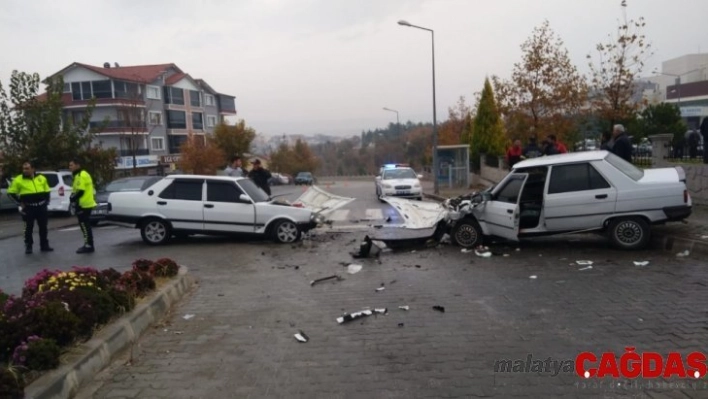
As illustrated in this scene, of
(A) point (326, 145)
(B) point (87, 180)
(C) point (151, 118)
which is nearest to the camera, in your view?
(B) point (87, 180)

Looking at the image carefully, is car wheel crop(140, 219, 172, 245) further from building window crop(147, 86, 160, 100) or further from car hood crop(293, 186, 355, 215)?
building window crop(147, 86, 160, 100)

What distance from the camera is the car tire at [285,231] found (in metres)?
11.8

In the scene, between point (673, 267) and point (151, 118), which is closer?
point (673, 267)

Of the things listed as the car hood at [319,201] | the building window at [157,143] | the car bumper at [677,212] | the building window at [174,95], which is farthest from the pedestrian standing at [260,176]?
the building window at [174,95]

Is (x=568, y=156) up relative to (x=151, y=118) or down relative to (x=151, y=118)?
down

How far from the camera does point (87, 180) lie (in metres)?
11.0

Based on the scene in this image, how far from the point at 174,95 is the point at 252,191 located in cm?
5554

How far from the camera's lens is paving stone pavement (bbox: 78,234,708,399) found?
409 centimetres

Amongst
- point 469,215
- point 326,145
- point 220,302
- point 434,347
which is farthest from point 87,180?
point 326,145

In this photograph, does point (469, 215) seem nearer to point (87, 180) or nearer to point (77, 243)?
point (87, 180)

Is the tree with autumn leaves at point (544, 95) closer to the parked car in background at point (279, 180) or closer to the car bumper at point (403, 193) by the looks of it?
the car bumper at point (403, 193)

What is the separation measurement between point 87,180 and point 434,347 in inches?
355

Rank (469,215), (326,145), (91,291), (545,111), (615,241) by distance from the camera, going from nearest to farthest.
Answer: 1. (91,291)
2. (615,241)
3. (469,215)
4. (545,111)
5. (326,145)

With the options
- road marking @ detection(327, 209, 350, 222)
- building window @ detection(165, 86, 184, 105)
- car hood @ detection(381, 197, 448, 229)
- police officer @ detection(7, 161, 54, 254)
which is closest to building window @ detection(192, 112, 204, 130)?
building window @ detection(165, 86, 184, 105)
